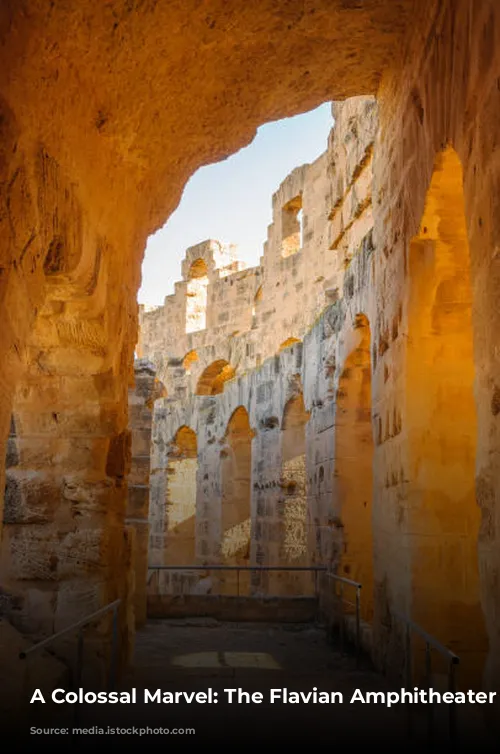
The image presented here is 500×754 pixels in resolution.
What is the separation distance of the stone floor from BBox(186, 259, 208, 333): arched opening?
16.2m

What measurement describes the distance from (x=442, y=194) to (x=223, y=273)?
1810 cm

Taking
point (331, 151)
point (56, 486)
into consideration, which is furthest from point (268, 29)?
point (331, 151)

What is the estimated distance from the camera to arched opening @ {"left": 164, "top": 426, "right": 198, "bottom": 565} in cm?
1588

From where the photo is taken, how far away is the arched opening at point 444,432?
4.60 metres

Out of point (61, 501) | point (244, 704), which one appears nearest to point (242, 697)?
point (244, 704)

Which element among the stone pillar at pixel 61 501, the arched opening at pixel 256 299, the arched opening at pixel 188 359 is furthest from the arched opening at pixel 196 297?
the stone pillar at pixel 61 501

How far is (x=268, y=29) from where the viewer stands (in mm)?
4582

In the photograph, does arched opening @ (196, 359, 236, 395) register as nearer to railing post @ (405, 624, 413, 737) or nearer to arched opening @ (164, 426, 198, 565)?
arched opening @ (164, 426, 198, 565)

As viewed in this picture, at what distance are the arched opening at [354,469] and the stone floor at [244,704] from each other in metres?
0.91

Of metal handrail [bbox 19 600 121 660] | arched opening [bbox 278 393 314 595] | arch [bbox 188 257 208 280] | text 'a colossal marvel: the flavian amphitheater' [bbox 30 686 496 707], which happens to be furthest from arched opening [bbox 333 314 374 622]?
arch [bbox 188 257 208 280]

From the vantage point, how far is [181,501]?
16219mm

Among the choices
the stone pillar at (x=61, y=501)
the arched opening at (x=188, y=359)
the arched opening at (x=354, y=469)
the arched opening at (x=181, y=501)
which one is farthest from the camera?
the arched opening at (x=188, y=359)

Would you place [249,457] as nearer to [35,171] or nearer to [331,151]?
[331,151]

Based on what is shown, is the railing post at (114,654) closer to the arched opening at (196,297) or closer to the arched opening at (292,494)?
the arched opening at (292,494)
